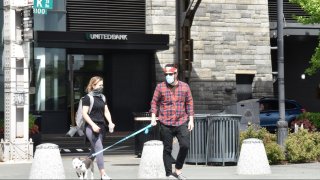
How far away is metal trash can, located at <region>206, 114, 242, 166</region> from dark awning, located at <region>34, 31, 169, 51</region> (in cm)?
1446

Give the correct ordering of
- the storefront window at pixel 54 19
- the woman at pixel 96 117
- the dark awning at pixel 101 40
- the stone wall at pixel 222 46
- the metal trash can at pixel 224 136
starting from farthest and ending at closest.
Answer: the stone wall at pixel 222 46, the storefront window at pixel 54 19, the dark awning at pixel 101 40, the metal trash can at pixel 224 136, the woman at pixel 96 117

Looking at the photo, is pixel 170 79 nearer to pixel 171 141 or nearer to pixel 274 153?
pixel 171 141

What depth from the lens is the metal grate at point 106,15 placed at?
3262cm

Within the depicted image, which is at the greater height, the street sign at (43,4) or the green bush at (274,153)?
the street sign at (43,4)

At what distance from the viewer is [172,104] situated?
12922 mm

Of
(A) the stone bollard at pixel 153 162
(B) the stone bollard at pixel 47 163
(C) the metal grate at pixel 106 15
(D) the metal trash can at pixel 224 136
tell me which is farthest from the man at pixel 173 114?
(C) the metal grate at pixel 106 15

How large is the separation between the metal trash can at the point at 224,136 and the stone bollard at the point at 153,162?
320cm

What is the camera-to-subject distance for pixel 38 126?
69.3ft

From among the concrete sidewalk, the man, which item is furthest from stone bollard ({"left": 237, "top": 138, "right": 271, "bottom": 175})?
the man

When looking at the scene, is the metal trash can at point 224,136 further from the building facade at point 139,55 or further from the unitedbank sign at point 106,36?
the building facade at point 139,55

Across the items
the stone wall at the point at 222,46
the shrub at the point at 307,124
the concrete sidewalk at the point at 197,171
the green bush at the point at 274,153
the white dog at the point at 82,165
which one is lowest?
the concrete sidewalk at the point at 197,171

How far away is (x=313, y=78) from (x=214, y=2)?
9.98 meters

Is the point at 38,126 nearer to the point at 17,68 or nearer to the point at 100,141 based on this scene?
the point at 17,68

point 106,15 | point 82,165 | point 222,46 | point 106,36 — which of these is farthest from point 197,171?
point 222,46
